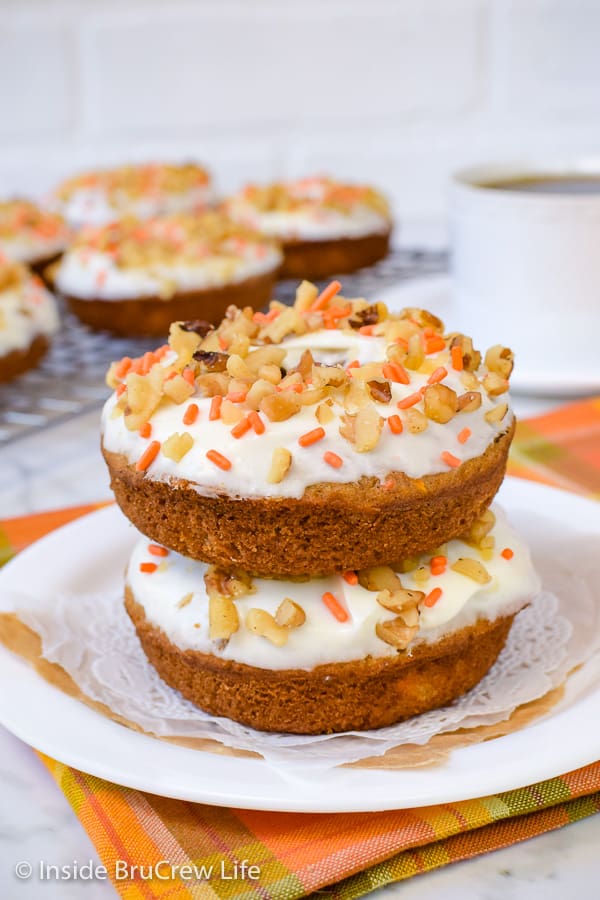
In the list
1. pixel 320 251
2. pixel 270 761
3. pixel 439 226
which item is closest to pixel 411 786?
pixel 270 761

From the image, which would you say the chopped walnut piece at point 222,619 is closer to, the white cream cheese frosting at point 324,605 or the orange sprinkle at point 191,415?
the white cream cheese frosting at point 324,605

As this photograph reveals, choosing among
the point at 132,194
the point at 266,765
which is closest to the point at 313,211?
the point at 132,194

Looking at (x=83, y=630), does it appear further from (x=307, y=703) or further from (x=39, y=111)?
(x=39, y=111)

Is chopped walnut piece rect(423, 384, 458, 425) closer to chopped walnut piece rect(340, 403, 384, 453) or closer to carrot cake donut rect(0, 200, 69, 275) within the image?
chopped walnut piece rect(340, 403, 384, 453)

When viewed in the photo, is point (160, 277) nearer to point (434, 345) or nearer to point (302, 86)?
point (434, 345)

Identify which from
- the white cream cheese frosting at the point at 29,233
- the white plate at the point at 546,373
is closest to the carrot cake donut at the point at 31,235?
the white cream cheese frosting at the point at 29,233
